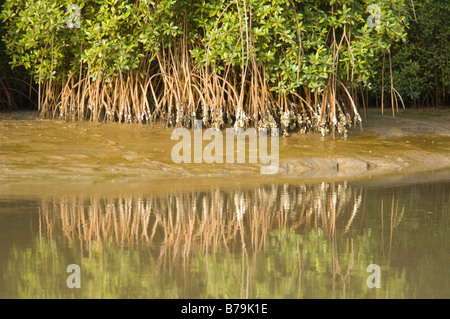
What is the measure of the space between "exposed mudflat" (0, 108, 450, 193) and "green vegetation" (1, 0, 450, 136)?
42 centimetres

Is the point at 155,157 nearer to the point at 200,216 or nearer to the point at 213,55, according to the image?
the point at 213,55

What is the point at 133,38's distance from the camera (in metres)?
8.10

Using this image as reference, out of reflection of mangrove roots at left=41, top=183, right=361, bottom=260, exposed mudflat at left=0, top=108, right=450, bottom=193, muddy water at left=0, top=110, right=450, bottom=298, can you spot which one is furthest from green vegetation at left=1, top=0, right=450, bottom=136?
reflection of mangrove roots at left=41, top=183, right=361, bottom=260

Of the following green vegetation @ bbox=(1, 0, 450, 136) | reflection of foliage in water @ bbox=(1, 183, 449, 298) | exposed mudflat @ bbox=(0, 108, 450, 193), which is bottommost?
reflection of foliage in water @ bbox=(1, 183, 449, 298)

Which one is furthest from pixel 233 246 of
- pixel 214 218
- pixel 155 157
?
pixel 155 157

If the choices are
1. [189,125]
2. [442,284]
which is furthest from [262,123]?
[442,284]

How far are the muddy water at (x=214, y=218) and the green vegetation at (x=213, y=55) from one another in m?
0.63

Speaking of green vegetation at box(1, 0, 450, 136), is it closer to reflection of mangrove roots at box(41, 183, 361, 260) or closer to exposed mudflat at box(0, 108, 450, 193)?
exposed mudflat at box(0, 108, 450, 193)

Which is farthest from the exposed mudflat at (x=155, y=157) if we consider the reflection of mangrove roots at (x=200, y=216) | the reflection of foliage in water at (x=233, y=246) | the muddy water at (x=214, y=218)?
the reflection of foliage in water at (x=233, y=246)

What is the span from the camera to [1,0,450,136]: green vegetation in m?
7.74

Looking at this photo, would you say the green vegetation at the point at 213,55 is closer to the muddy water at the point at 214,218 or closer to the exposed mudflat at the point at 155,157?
the exposed mudflat at the point at 155,157

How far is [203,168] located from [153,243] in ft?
9.62

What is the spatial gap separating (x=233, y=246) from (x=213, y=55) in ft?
15.2

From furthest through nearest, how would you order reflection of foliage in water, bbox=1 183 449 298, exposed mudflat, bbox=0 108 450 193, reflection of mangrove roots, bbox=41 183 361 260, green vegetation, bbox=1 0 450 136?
green vegetation, bbox=1 0 450 136, exposed mudflat, bbox=0 108 450 193, reflection of mangrove roots, bbox=41 183 361 260, reflection of foliage in water, bbox=1 183 449 298
